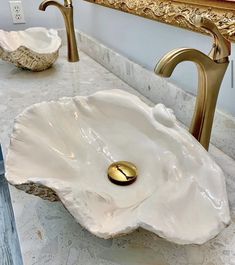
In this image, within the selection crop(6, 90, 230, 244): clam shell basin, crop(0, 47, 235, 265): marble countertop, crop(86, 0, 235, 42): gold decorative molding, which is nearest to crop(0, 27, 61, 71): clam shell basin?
crop(86, 0, 235, 42): gold decorative molding

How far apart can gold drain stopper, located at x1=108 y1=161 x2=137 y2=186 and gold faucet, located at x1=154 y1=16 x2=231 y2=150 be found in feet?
0.46

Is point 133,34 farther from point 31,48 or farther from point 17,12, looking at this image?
point 17,12

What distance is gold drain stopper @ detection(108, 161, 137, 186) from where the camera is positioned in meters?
0.54

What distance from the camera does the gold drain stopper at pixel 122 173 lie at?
543mm

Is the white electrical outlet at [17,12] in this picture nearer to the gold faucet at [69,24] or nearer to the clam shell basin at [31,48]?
the clam shell basin at [31,48]

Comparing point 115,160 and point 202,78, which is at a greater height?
point 202,78

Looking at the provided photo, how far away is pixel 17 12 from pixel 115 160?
1.19 metres

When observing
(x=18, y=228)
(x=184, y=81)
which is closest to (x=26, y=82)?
(x=184, y=81)

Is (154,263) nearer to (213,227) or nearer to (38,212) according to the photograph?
(213,227)

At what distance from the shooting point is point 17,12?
1.45 metres

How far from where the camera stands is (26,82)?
3.47 feet

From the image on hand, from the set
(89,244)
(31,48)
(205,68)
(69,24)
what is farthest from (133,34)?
(89,244)

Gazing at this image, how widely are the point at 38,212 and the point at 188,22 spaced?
20.3 inches

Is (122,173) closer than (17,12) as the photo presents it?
Yes
